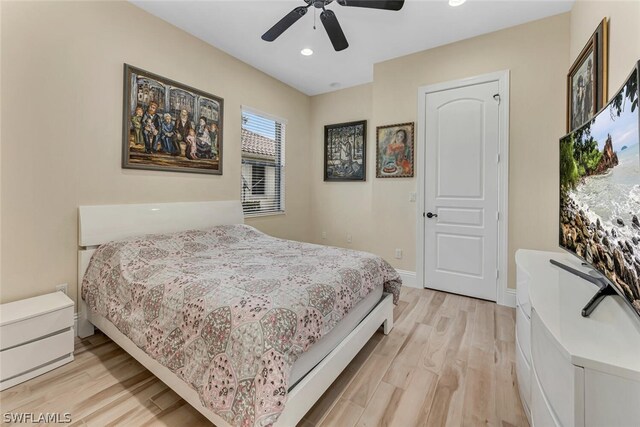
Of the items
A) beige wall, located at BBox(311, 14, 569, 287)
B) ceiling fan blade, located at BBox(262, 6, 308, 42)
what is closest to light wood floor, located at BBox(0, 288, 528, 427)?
beige wall, located at BBox(311, 14, 569, 287)

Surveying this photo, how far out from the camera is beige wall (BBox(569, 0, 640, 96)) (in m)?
1.44

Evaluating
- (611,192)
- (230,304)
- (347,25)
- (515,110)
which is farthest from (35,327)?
(515,110)

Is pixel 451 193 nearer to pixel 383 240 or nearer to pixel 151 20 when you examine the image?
pixel 383 240

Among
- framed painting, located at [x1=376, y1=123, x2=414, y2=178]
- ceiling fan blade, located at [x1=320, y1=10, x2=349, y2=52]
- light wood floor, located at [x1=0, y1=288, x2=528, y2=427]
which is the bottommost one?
light wood floor, located at [x1=0, y1=288, x2=528, y2=427]

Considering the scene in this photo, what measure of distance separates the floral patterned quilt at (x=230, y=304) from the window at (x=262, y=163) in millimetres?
1548

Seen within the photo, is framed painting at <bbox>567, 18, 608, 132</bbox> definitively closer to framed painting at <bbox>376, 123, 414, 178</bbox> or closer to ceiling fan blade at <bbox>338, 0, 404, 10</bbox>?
ceiling fan blade at <bbox>338, 0, 404, 10</bbox>

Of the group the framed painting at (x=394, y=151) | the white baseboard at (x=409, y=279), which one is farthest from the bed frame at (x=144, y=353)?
the framed painting at (x=394, y=151)

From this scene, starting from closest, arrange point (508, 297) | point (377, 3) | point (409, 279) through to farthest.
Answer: point (377, 3), point (508, 297), point (409, 279)

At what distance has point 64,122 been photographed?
6.88ft

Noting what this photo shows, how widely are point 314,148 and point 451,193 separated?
8.11ft

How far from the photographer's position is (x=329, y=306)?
149 centimetres

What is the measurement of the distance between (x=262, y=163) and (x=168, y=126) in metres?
1.39

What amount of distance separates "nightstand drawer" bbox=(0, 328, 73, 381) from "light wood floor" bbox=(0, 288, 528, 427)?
0.09 meters

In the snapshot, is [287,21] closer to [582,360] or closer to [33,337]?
[582,360]
